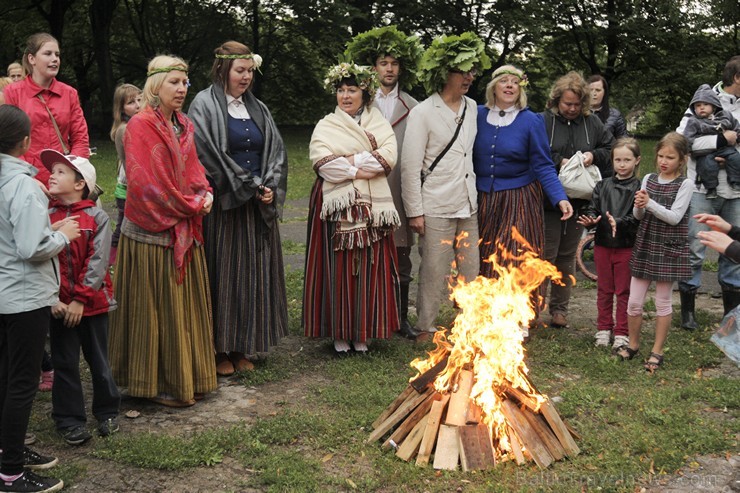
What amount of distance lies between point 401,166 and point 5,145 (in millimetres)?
3426

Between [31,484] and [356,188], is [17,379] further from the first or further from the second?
[356,188]

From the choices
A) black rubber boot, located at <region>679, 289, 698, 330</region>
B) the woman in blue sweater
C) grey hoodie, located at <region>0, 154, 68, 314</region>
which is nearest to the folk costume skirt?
the woman in blue sweater

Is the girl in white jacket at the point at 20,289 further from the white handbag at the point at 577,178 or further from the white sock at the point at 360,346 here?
the white handbag at the point at 577,178

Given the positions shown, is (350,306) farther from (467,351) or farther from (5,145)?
(5,145)

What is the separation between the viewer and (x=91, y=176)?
4.68 m

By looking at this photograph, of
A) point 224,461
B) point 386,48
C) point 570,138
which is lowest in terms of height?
point 224,461

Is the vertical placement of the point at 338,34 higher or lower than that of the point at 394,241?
higher

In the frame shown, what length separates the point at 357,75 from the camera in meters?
6.21

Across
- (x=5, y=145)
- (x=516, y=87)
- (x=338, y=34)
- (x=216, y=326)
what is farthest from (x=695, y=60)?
(x=5, y=145)

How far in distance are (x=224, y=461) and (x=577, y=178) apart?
416 centimetres

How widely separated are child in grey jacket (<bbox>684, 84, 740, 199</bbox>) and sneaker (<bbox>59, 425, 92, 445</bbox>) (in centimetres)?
579

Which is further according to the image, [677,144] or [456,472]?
[677,144]

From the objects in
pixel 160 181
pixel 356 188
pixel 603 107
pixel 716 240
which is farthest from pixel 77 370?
pixel 603 107

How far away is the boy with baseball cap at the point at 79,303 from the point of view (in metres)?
4.56
